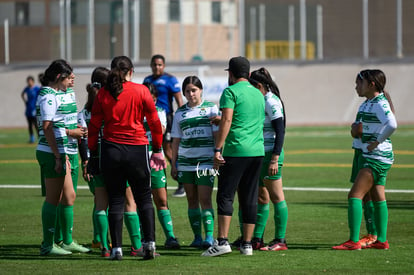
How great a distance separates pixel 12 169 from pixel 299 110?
20389 millimetres

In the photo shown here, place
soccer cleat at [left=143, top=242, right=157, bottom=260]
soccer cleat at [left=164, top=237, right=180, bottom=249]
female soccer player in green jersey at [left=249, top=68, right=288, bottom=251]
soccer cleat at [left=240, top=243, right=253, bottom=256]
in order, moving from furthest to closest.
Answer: soccer cleat at [left=164, top=237, right=180, bottom=249] < female soccer player in green jersey at [left=249, top=68, right=288, bottom=251] < soccer cleat at [left=240, top=243, right=253, bottom=256] < soccer cleat at [left=143, top=242, right=157, bottom=260]

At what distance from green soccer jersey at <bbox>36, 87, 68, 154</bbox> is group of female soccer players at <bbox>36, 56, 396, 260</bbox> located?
0.04 ft

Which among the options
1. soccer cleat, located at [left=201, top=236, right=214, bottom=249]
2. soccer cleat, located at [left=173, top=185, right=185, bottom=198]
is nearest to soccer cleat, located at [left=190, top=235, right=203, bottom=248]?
soccer cleat, located at [left=201, top=236, right=214, bottom=249]

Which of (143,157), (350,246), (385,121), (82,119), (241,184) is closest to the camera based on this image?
(143,157)

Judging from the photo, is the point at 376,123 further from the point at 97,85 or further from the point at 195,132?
the point at 97,85

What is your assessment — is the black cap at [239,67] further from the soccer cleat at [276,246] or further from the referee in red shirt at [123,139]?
the soccer cleat at [276,246]

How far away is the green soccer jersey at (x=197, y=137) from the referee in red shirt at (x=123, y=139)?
997mm

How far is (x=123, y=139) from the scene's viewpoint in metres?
8.59

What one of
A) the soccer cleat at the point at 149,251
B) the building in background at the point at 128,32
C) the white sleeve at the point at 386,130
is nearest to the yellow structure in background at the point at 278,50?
the building in background at the point at 128,32

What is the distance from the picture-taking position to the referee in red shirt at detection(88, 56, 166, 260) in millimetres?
8570

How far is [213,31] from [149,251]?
31.3m

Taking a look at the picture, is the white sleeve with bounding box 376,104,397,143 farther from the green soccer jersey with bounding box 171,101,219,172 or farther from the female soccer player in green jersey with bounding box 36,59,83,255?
the female soccer player in green jersey with bounding box 36,59,83,255

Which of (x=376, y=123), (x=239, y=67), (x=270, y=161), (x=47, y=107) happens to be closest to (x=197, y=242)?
(x=270, y=161)

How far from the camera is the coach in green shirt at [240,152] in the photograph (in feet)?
29.3
